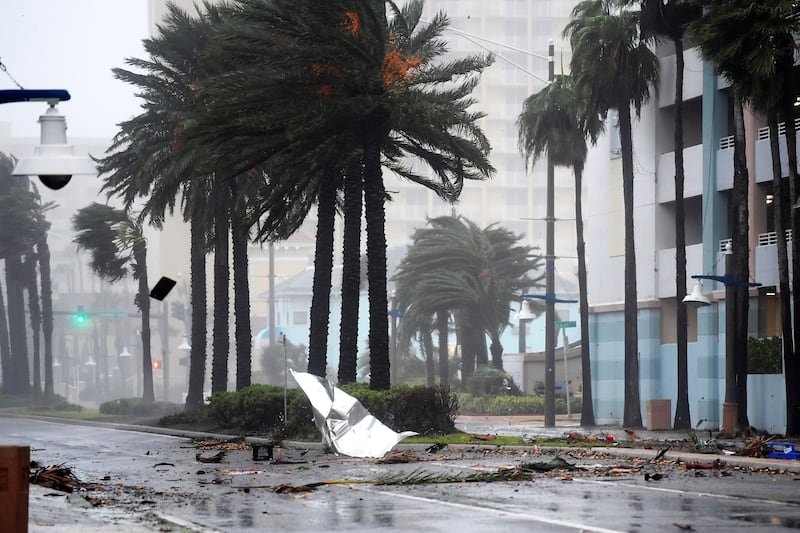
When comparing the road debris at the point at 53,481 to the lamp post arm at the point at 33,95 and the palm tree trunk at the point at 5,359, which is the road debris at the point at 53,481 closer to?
the lamp post arm at the point at 33,95

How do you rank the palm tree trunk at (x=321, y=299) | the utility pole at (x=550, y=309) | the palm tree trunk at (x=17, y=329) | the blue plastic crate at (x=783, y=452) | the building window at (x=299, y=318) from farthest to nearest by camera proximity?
1. the building window at (x=299, y=318)
2. the palm tree trunk at (x=17, y=329)
3. the utility pole at (x=550, y=309)
4. the palm tree trunk at (x=321, y=299)
5. the blue plastic crate at (x=783, y=452)

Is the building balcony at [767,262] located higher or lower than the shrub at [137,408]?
higher

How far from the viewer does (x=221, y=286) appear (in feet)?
157

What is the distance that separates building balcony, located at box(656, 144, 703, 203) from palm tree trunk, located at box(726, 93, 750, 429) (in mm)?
11174

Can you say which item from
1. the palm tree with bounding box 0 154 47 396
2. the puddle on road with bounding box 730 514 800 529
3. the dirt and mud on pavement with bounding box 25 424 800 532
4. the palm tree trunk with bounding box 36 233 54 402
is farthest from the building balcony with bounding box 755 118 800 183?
the palm tree with bounding box 0 154 47 396

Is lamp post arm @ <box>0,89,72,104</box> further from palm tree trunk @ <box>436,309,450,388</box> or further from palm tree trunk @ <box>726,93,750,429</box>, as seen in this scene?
palm tree trunk @ <box>436,309,450,388</box>

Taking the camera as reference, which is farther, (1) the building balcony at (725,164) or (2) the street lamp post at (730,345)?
(1) the building balcony at (725,164)

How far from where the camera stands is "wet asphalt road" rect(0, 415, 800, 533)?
13406 mm

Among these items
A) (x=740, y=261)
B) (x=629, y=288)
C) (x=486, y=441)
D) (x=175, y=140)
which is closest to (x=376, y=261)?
(x=486, y=441)

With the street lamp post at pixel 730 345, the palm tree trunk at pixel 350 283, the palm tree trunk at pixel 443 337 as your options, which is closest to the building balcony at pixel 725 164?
the street lamp post at pixel 730 345

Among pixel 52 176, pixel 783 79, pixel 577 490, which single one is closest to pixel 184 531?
pixel 52 176

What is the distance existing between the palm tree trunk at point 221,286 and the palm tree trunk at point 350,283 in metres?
9.49

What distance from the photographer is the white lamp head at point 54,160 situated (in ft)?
43.5

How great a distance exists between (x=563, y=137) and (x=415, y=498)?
3794 centimetres
